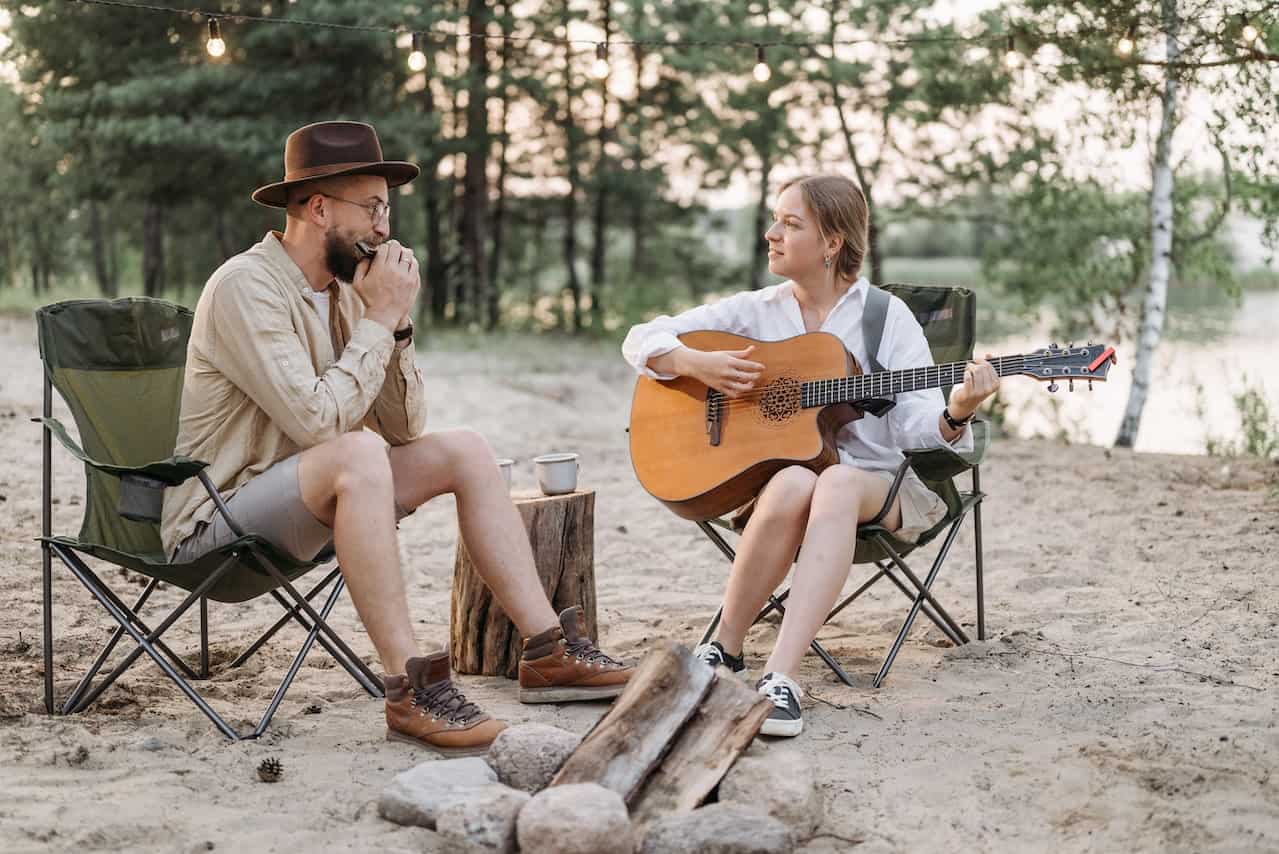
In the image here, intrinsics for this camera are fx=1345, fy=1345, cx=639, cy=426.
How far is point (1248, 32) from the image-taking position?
5.81 metres

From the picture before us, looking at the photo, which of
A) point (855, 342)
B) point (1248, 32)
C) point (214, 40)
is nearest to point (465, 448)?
point (855, 342)

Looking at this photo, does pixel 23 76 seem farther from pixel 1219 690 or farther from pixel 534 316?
pixel 1219 690

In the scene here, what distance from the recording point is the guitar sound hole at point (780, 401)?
353cm

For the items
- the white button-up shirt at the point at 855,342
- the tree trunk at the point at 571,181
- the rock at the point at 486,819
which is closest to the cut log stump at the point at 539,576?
the white button-up shirt at the point at 855,342

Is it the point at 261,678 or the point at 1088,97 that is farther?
the point at 1088,97

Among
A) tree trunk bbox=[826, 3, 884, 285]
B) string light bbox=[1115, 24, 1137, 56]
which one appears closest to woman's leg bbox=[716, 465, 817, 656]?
string light bbox=[1115, 24, 1137, 56]

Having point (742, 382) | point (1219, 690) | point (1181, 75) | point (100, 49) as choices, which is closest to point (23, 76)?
point (100, 49)

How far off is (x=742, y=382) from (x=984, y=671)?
1.02 m

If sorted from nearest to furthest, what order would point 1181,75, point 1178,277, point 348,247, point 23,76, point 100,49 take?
point 348,247
point 1181,75
point 1178,277
point 100,49
point 23,76

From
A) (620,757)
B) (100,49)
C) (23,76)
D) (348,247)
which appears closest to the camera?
(620,757)

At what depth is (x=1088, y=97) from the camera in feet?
27.4

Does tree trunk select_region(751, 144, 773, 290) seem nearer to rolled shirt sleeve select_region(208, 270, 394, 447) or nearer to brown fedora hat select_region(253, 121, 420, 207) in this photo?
brown fedora hat select_region(253, 121, 420, 207)

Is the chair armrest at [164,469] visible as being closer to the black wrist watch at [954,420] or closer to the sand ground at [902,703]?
the sand ground at [902,703]

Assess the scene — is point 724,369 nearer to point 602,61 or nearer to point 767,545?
point 767,545
